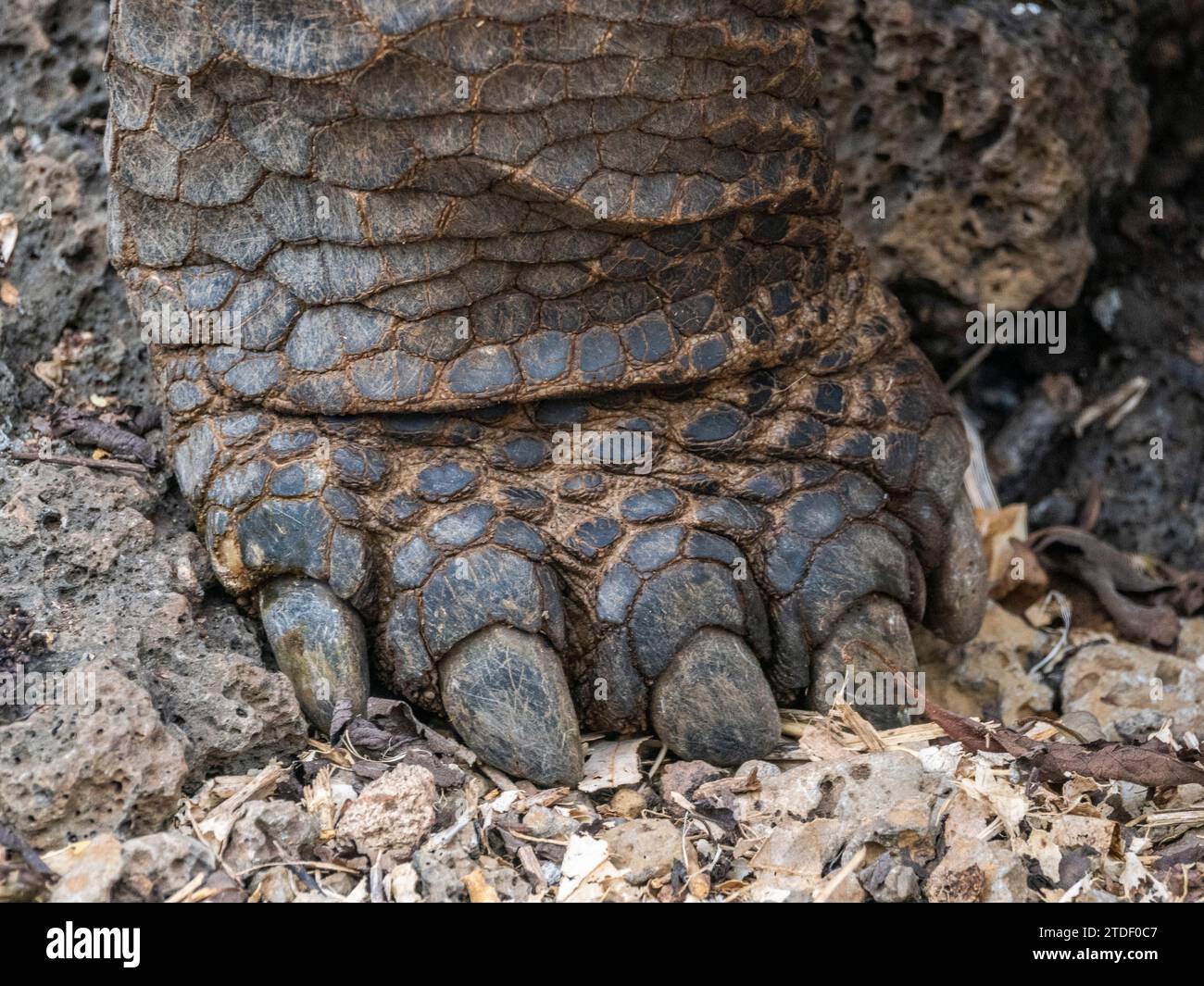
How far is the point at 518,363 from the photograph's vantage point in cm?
229

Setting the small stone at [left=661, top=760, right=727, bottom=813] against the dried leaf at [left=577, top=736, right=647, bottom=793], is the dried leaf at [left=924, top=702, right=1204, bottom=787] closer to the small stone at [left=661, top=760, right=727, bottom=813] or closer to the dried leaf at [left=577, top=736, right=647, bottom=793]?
the small stone at [left=661, top=760, right=727, bottom=813]

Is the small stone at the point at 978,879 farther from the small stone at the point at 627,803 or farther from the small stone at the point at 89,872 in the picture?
the small stone at the point at 89,872

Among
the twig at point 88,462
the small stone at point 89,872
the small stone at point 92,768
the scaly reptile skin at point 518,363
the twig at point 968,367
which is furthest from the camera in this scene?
the twig at point 968,367

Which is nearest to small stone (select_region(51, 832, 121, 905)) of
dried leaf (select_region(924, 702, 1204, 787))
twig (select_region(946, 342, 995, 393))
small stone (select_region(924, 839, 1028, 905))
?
small stone (select_region(924, 839, 1028, 905))

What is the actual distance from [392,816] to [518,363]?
2.47 ft

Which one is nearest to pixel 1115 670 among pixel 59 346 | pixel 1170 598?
pixel 1170 598

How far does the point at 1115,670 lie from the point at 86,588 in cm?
187

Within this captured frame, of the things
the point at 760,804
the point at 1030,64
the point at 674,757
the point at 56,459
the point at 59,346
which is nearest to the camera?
the point at 760,804

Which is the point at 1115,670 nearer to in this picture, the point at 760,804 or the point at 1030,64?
the point at 760,804

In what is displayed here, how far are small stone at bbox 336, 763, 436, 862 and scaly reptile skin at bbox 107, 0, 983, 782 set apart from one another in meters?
0.17

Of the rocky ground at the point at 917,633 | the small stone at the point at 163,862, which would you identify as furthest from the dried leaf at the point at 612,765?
the small stone at the point at 163,862

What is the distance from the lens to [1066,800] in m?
2.15

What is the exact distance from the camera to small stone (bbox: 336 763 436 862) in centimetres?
196

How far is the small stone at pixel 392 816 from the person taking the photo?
1957 millimetres
